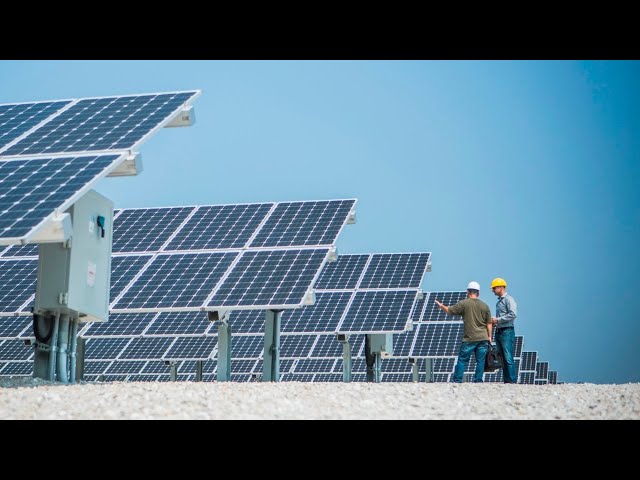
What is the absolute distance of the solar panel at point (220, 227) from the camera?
22422 millimetres

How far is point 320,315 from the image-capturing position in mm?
26984

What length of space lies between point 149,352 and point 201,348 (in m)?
2.04

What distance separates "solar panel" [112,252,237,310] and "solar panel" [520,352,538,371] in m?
31.7

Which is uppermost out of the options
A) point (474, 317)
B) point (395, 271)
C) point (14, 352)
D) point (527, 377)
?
point (395, 271)

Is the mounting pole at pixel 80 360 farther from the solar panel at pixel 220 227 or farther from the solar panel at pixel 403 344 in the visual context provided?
the solar panel at pixel 403 344

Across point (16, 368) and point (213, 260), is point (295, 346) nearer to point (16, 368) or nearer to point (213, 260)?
point (16, 368)

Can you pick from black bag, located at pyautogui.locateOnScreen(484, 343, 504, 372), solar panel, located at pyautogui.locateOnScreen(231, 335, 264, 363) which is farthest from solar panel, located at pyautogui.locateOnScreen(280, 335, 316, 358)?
black bag, located at pyautogui.locateOnScreen(484, 343, 504, 372)

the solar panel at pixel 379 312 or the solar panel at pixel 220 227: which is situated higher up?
the solar panel at pixel 220 227

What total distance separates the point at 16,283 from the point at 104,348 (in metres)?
12.5

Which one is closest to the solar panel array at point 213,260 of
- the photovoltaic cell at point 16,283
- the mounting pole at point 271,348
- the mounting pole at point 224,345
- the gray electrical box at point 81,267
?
the photovoltaic cell at point 16,283

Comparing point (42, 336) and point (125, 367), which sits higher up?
point (42, 336)

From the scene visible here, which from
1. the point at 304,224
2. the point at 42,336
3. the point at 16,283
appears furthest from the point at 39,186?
the point at 304,224

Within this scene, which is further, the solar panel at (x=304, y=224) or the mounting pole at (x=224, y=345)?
the solar panel at (x=304, y=224)
